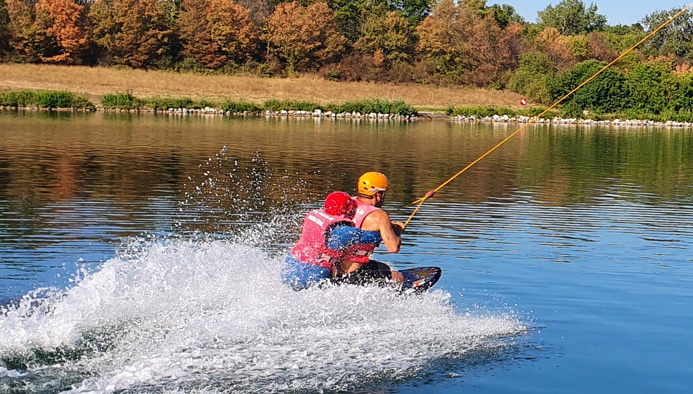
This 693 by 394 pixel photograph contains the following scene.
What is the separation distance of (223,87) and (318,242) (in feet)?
229

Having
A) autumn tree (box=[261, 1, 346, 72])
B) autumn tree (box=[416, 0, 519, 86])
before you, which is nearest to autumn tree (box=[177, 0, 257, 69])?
autumn tree (box=[261, 1, 346, 72])

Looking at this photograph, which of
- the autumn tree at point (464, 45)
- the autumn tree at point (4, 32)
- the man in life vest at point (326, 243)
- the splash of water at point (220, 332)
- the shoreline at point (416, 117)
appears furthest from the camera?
the autumn tree at point (464, 45)

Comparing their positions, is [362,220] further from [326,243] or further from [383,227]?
[326,243]

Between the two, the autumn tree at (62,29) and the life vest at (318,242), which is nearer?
the life vest at (318,242)

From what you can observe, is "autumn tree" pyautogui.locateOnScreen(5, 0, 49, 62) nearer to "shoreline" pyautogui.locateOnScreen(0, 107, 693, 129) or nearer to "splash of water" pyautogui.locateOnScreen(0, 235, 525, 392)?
"shoreline" pyautogui.locateOnScreen(0, 107, 693, 129)

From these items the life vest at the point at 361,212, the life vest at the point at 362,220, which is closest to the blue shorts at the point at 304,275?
the life vest at the point at 362,220

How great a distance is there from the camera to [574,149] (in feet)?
133

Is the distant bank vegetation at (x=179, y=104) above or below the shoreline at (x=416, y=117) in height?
above

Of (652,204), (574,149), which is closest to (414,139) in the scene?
(574,149)

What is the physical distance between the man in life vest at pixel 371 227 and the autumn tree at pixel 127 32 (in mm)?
75176

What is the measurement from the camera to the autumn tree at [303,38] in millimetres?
89062

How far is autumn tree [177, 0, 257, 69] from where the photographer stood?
282 feet

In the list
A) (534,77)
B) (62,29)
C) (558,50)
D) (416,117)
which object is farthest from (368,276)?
(558,50)

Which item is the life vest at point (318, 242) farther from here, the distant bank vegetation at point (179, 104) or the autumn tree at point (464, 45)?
the autumn tree at point (464, 45)
